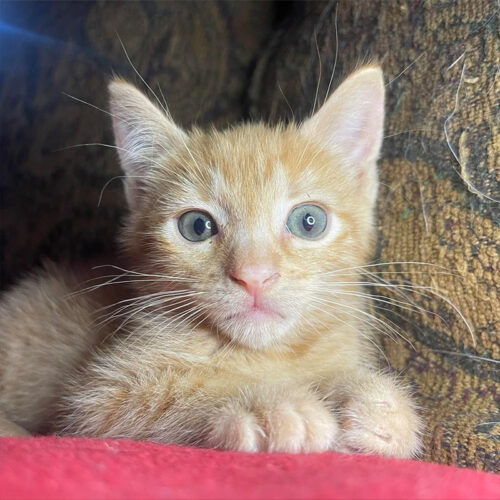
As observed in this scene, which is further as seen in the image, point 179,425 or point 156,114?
point 156,114

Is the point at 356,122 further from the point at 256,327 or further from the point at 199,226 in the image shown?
the point at 256,327

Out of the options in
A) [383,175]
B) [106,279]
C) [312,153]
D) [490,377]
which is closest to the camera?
[490,377]

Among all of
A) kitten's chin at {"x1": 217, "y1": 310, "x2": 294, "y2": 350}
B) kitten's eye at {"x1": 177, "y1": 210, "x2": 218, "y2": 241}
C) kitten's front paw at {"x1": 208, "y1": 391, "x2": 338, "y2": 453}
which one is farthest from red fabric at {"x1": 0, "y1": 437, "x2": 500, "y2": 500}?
kitten's eye at {"x1": 177, "y1": 210, "x2": 218, "y2": 241}

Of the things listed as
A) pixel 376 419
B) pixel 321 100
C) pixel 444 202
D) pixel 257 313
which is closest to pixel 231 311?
pixel 257 313

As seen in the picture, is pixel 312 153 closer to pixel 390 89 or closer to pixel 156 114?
pixel 390 89

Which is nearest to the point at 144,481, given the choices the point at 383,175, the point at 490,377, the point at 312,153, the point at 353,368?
the point at 353,368

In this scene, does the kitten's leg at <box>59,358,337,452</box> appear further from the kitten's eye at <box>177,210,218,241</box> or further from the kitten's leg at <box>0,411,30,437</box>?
the kitten's eye at <box>177,210,218,241</box>

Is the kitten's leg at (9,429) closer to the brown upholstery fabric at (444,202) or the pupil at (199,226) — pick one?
the pupil at (199,226)

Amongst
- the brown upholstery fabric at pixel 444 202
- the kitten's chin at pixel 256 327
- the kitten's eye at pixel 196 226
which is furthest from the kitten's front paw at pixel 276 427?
the kitten's eye at pixel 196 226
